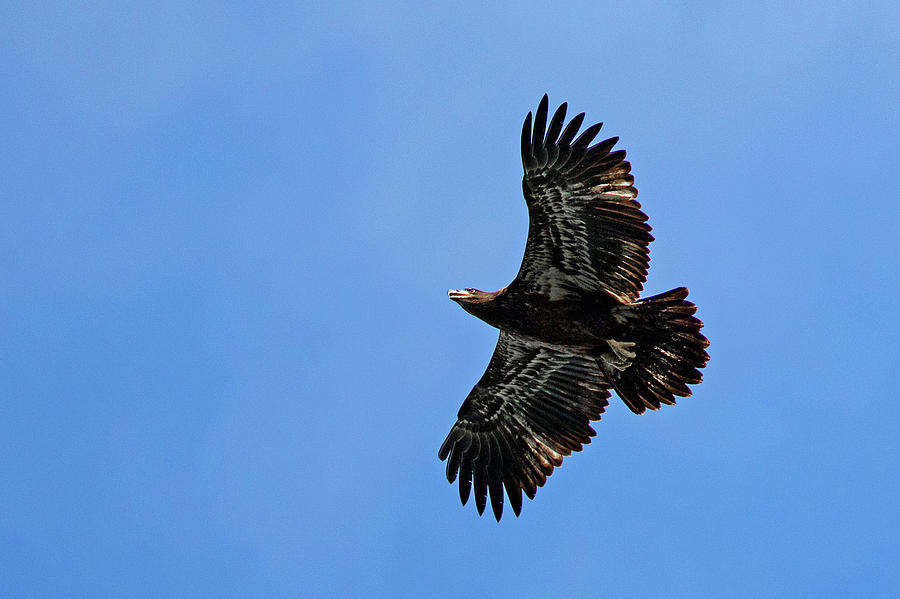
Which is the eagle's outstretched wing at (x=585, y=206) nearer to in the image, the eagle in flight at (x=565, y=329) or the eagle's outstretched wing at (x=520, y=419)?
the eagle in flight at (x=565, y=329)

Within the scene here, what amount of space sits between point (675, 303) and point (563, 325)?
132 cm

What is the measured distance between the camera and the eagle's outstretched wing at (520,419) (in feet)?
43.2

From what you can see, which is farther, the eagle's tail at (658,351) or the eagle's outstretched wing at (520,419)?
the eagle's outstretched wing at (520,419)

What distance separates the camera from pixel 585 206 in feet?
38.6

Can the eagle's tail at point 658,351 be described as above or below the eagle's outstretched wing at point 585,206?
below

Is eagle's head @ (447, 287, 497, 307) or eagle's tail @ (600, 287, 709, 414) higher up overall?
eagle's head @ (447, 287, 497, 307)

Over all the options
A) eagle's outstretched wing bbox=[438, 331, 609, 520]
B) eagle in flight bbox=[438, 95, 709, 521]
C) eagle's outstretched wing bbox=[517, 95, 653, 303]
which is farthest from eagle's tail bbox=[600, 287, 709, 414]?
eagle's outstretched wing bbox=[438, 331, 609, 520]

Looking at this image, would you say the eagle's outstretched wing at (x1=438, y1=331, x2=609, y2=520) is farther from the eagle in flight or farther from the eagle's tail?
the eagle's tail

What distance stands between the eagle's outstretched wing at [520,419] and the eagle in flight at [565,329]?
1 centimetres

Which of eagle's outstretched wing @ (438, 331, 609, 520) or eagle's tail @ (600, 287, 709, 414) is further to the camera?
eagle's outstretched wing @ (438, 331, 609, 520)

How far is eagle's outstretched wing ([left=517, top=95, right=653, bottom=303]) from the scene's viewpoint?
38.3 ft

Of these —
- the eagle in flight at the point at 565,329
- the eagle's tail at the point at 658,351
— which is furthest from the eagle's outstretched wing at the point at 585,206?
the eagle's tail at the point at 658,351

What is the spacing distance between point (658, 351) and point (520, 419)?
7.35 feet

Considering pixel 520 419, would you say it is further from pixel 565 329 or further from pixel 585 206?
pixel 585 206
